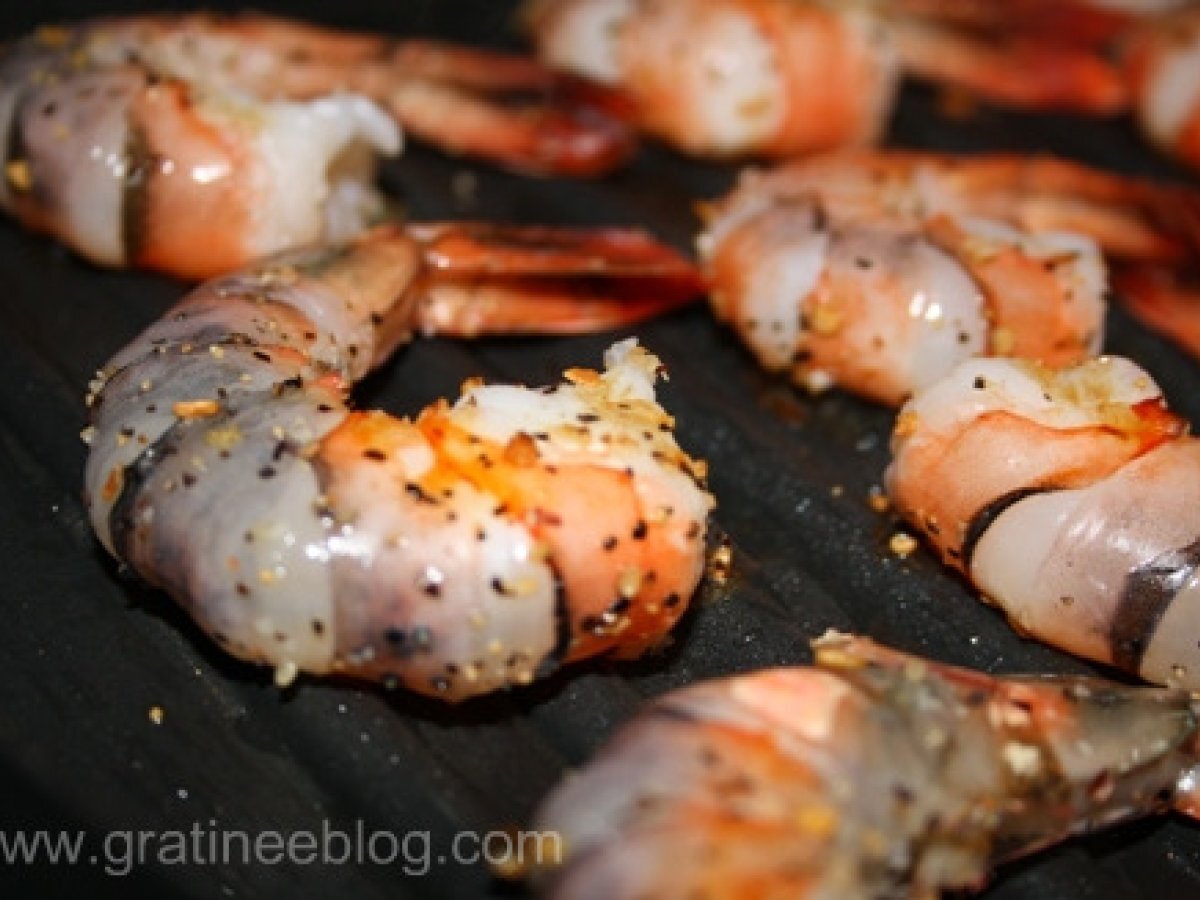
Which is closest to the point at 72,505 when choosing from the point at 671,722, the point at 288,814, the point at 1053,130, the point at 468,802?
the point at 288,814

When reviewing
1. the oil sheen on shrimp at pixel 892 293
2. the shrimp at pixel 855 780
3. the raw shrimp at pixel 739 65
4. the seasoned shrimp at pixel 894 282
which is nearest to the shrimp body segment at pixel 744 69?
the raw shrimp at pixel 739 65

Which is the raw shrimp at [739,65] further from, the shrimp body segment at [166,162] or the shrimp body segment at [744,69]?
the shrimp body segment at [166,162]

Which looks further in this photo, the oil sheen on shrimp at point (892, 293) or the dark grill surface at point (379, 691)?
the oil sheen on shrimp at point (892, 293)

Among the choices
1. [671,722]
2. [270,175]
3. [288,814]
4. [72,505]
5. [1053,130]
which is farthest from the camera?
[1053,130]

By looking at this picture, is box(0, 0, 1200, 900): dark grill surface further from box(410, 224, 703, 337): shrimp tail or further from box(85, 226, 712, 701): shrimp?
box(85, 226, 712, 701): shrimp

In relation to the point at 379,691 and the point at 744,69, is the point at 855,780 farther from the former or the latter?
the point at 744,69

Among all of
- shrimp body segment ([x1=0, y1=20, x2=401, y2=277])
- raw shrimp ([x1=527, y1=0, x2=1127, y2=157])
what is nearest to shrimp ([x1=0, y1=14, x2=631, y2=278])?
shrimp body segment ([x1=0, y1=20, x2=401, y2=277])

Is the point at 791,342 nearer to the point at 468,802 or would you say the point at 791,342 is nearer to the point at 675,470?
the point at 675,470
